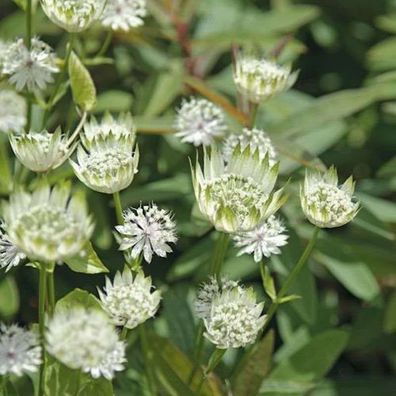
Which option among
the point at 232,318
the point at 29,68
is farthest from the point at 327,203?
the point at 29,68

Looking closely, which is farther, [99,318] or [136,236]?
[136,236]

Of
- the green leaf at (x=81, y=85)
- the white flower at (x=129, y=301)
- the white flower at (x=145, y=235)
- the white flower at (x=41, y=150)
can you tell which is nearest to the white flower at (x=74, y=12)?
the green leaf at (x=81, y=85)

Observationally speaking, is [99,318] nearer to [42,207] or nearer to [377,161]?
[42,207]

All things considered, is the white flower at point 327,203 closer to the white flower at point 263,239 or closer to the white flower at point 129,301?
the white flower at point 263,239

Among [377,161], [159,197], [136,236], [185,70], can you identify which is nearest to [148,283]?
[136,236]

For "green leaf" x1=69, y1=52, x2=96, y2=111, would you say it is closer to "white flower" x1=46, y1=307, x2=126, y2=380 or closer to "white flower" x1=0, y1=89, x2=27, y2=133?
"white flower" x1=0, y1=89, x2=27, y2=133

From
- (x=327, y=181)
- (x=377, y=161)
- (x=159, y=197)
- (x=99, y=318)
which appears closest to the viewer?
(x=99, y=318)

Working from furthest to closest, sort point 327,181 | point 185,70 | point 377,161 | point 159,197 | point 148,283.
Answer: point 377,161, point 185,70, point 159,197, point 327,181, point 148,283

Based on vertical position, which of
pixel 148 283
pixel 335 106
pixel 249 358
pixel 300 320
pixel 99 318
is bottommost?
pixel 300 320
